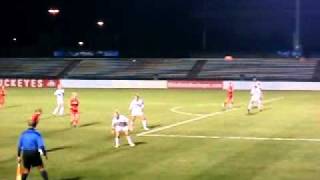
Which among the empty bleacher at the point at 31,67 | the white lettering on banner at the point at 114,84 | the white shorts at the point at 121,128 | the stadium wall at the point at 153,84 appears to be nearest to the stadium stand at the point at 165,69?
the empty bleacher at the point at 31,67

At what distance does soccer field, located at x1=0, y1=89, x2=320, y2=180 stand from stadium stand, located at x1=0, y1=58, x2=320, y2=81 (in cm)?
2778

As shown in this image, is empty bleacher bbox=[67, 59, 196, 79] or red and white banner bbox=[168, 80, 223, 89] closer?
red and white banner bbox=[168, 80, 223, 89]

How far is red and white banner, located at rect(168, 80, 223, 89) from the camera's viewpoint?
67812 millimetres

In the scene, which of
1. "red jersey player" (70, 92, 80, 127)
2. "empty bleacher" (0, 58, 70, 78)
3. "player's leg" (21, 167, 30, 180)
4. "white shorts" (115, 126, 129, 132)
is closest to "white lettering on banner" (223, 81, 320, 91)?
"empty bleacher" (0, 58, 70, 78)

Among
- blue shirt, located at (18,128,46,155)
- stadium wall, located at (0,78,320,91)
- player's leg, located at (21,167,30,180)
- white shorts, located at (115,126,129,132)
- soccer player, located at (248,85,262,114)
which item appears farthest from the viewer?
stadium wall, located at (0,78,320,91)

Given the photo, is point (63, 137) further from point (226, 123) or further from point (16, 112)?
point (16, 112)

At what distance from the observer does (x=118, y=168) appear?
20.9m

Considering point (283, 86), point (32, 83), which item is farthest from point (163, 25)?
Result: point (283, 86)

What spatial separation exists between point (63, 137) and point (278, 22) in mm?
62330

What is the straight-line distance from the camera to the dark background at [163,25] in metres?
86.2

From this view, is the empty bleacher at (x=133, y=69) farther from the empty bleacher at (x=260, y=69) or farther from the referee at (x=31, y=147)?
the referee at (x=31, y=147)

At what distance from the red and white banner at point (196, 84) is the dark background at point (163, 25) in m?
14.6

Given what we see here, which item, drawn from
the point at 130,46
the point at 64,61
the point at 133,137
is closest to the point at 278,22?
the point at 130,46

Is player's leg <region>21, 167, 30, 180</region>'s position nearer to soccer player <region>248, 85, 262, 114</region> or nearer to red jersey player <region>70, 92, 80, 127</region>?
red jersey player <region>70, 92, 80, 127</region>
